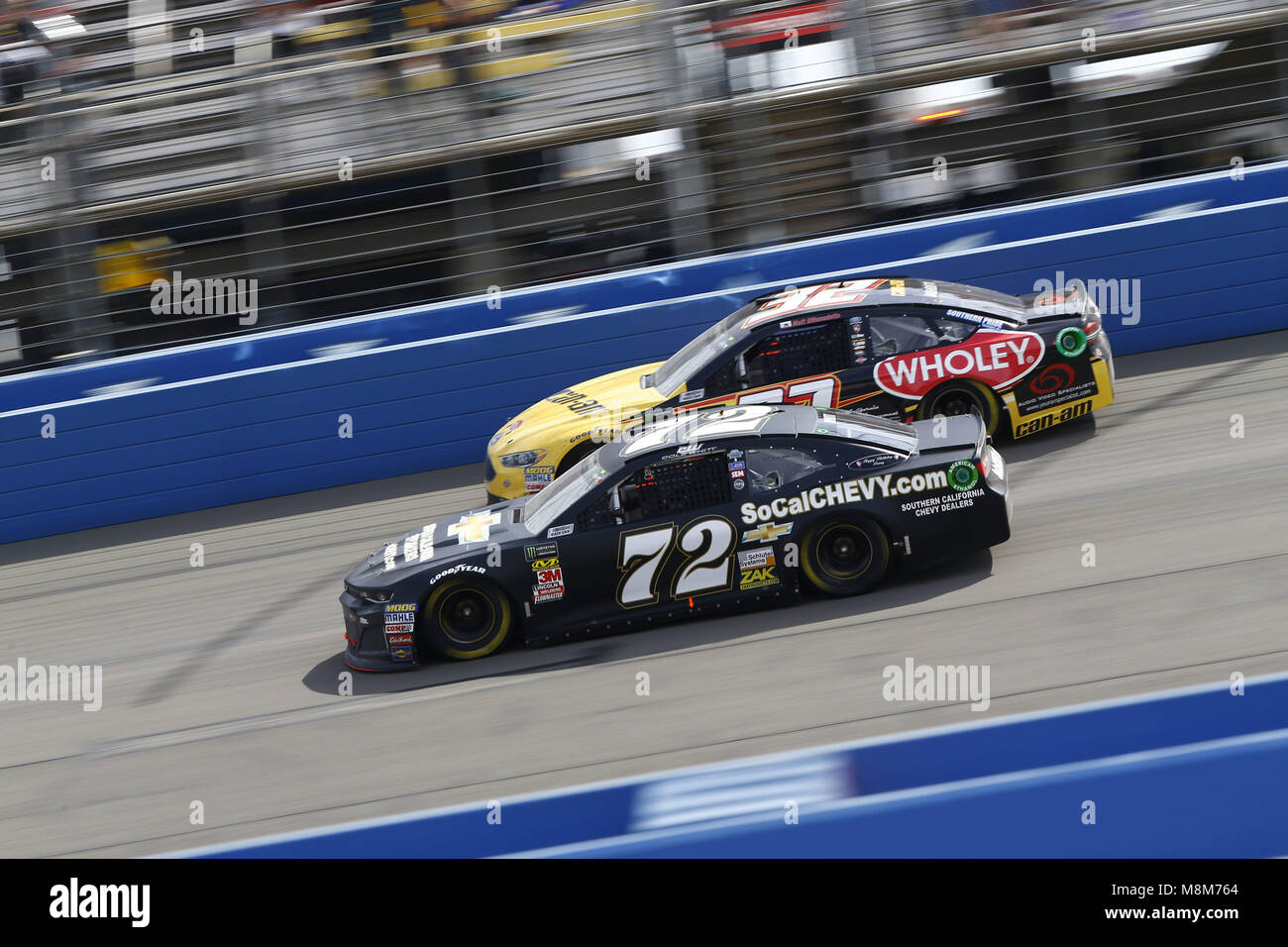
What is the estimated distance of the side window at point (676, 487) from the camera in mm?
7441

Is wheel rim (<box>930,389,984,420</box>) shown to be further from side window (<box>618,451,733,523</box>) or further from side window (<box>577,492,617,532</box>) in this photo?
side window (<box>577,492,617,532</box>)

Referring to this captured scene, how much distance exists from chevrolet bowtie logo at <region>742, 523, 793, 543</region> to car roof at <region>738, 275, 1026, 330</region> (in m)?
2.34

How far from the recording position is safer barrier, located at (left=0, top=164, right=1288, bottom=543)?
38.4 ft

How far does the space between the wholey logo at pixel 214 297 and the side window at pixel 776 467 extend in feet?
22.7

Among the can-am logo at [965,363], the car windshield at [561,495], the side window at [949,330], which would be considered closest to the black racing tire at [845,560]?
the car windshield at [561,495]

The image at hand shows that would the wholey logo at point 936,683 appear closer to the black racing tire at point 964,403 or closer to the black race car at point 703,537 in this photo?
the black race car at point 703,537

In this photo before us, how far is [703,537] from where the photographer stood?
24.3 feet

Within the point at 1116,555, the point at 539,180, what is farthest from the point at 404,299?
the point at 1116,555

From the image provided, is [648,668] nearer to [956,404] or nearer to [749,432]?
[749,432]

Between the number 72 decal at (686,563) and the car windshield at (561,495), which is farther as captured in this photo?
the car windshield at (561,495)

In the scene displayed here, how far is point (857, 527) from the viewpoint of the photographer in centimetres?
747

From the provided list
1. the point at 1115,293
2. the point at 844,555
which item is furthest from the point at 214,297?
the point at 1115,293

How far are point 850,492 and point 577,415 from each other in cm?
278

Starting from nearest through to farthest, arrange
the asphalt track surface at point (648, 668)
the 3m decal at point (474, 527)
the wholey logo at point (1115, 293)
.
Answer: the asphalt track surface at point (648, 668) < the 3m decal at point (474, 527) < the wholey logo at point (1115, 293)
